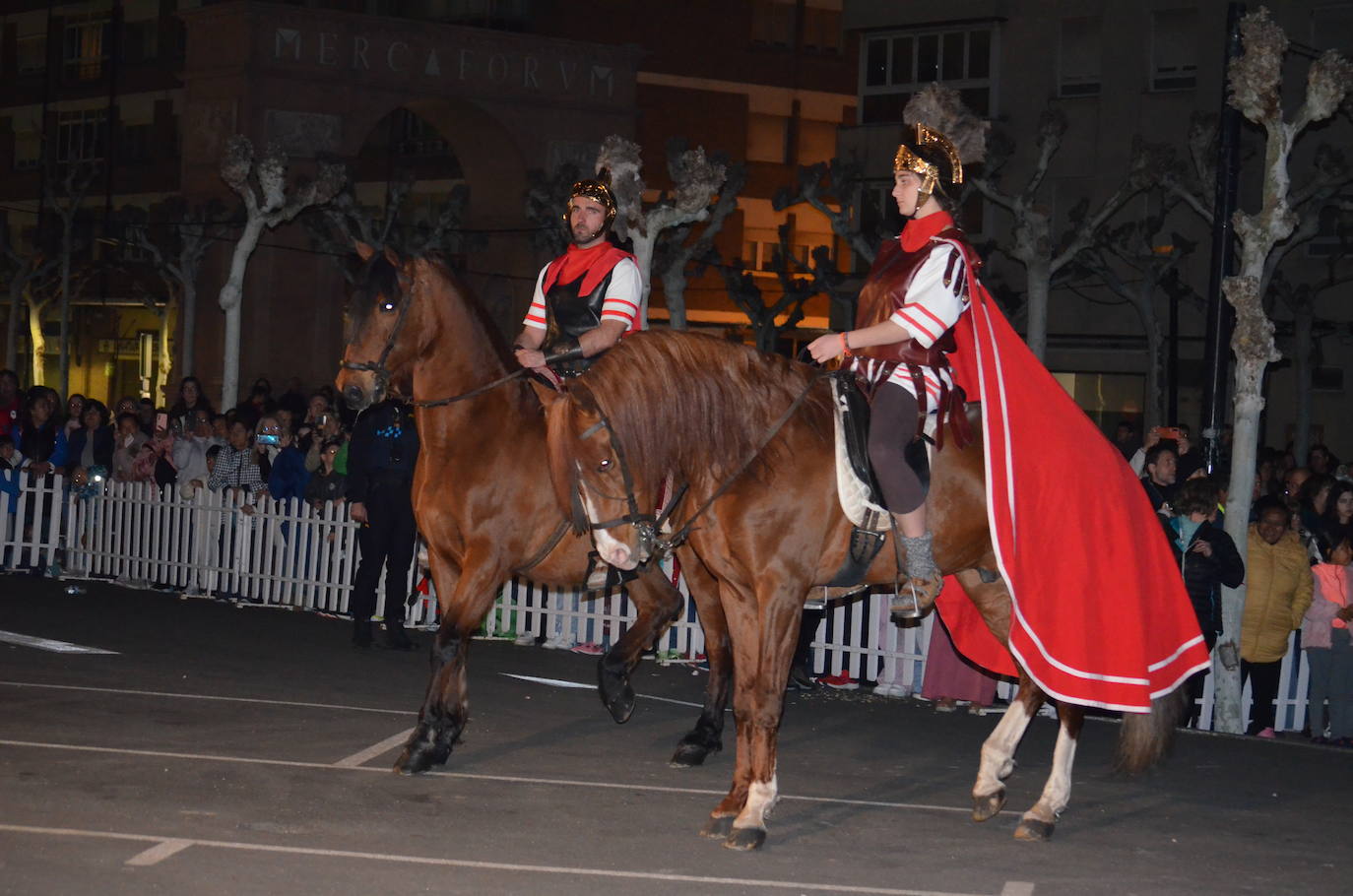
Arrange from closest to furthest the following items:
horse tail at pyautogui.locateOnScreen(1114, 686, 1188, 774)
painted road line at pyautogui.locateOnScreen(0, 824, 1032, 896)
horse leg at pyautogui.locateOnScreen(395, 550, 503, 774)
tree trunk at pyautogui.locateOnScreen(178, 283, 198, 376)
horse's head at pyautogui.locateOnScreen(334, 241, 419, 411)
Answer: painted road line at pyautogui.locateOnScreen(0, 824, 1032, 896) < horse tail at pyautogui.locateOnScreen(1114, 686, 1188, 774) < horse leg at pyautogui.locateOnScreen(395, 550, 503, 774) < horse's head at pyautogui.locateOnScreen(334, 241, 419, 411) < tree trunk at pyautogui.locateOnScreen(178, 283, 198, 376)

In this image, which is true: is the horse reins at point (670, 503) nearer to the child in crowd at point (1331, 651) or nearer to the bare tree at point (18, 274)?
the child in crowd at point (1331, 651)

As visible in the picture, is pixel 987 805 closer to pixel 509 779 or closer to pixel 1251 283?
pixel 509 779

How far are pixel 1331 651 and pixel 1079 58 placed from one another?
26955 mm

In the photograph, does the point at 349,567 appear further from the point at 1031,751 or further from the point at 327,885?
the point at 327,885

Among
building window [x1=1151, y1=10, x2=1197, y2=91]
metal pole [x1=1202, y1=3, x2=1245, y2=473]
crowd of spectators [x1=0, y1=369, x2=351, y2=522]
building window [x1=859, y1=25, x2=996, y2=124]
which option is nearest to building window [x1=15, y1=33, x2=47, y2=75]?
building window [x1=859, y1=25, x2=996, y2=124]

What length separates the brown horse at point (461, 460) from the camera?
9188 millimetres

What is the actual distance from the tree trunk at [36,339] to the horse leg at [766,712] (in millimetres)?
51488

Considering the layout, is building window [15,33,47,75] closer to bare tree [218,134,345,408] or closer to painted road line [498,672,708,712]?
bare tree [218,134,345,408]

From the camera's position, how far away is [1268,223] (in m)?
12.5

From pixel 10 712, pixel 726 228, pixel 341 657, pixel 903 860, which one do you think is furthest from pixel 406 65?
pixel 903 860

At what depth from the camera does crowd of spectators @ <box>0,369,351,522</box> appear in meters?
17.4

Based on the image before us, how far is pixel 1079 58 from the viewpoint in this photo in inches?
1460

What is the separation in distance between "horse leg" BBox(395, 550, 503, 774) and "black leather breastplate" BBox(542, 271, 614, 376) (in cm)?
125

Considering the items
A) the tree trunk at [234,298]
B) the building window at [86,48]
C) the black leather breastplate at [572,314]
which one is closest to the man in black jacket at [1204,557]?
the black leather breastplate at [572,314]
